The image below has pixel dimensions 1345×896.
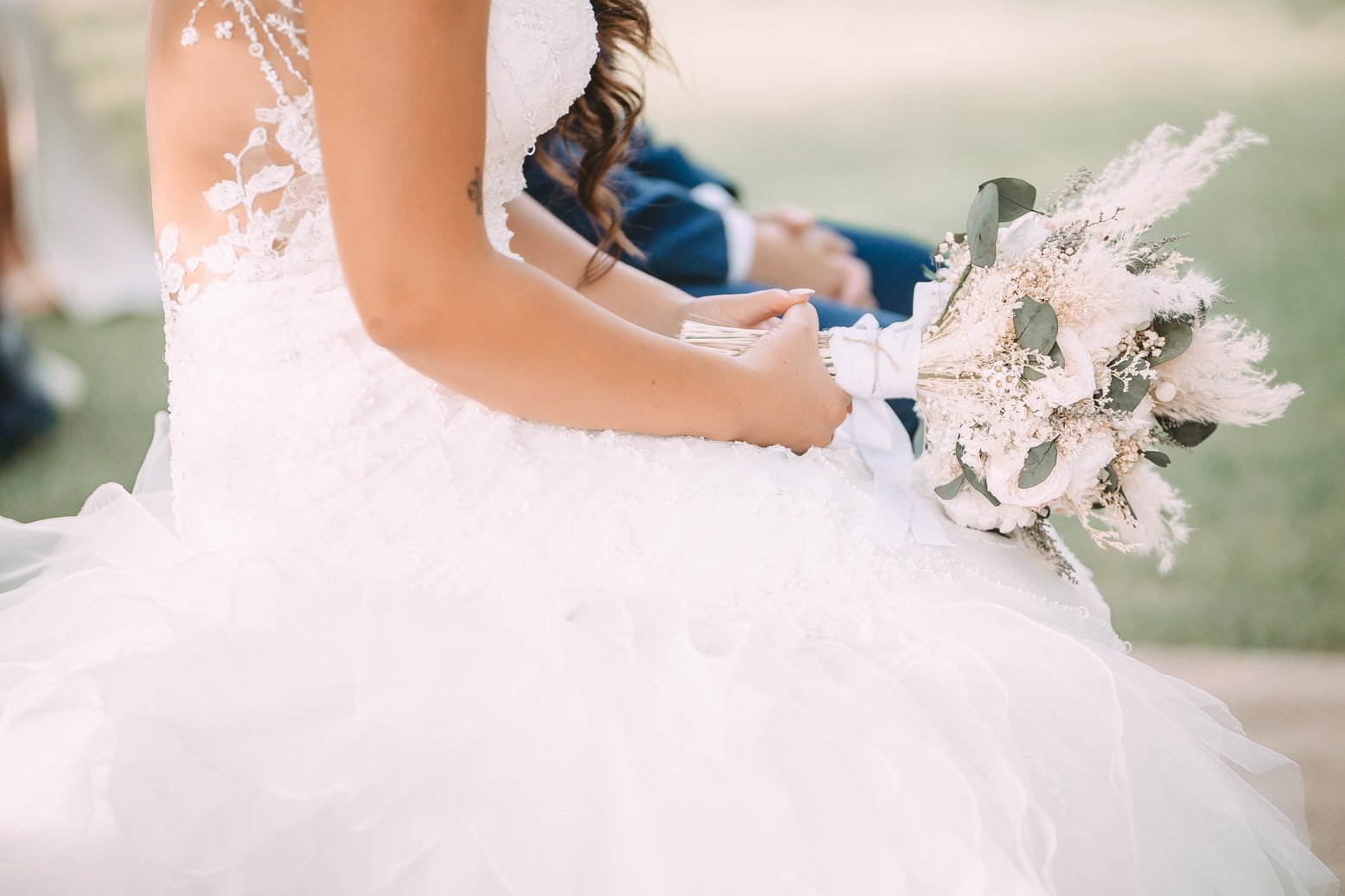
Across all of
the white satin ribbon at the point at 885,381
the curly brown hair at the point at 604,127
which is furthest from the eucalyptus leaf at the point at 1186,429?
the curly brown hair at the point at 604,127

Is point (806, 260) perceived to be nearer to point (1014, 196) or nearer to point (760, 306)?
point (760, 306)

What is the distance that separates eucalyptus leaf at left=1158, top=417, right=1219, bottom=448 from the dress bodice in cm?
92

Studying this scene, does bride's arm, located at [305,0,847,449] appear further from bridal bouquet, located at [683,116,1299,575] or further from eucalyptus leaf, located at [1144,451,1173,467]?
eucalyptus leaf, located at [1144,451,1173,467]

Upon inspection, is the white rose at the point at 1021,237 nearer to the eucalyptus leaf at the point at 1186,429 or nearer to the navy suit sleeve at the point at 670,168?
the eucalyptus leaf at the point at 1186,429

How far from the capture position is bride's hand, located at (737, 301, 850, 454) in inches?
52.9

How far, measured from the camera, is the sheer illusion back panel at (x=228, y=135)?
3.68ft

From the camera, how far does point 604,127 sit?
177 cm

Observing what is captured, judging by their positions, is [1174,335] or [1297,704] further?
[1297,704]

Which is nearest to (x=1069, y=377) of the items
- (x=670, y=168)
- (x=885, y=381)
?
(x=885, y=381)

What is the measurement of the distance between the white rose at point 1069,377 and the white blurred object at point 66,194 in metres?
5.79

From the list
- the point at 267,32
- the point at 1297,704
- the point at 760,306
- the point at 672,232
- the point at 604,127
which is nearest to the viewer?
the point at 267,32

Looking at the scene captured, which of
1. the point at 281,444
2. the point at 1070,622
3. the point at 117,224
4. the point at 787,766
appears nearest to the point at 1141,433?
the point at 1070,622

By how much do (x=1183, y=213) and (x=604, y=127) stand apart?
526 cm

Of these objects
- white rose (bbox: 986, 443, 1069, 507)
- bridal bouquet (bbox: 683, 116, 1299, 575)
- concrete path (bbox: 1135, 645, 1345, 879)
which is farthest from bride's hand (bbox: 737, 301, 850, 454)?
concrete path (bbox: 1135, 645, 1345, 879)
